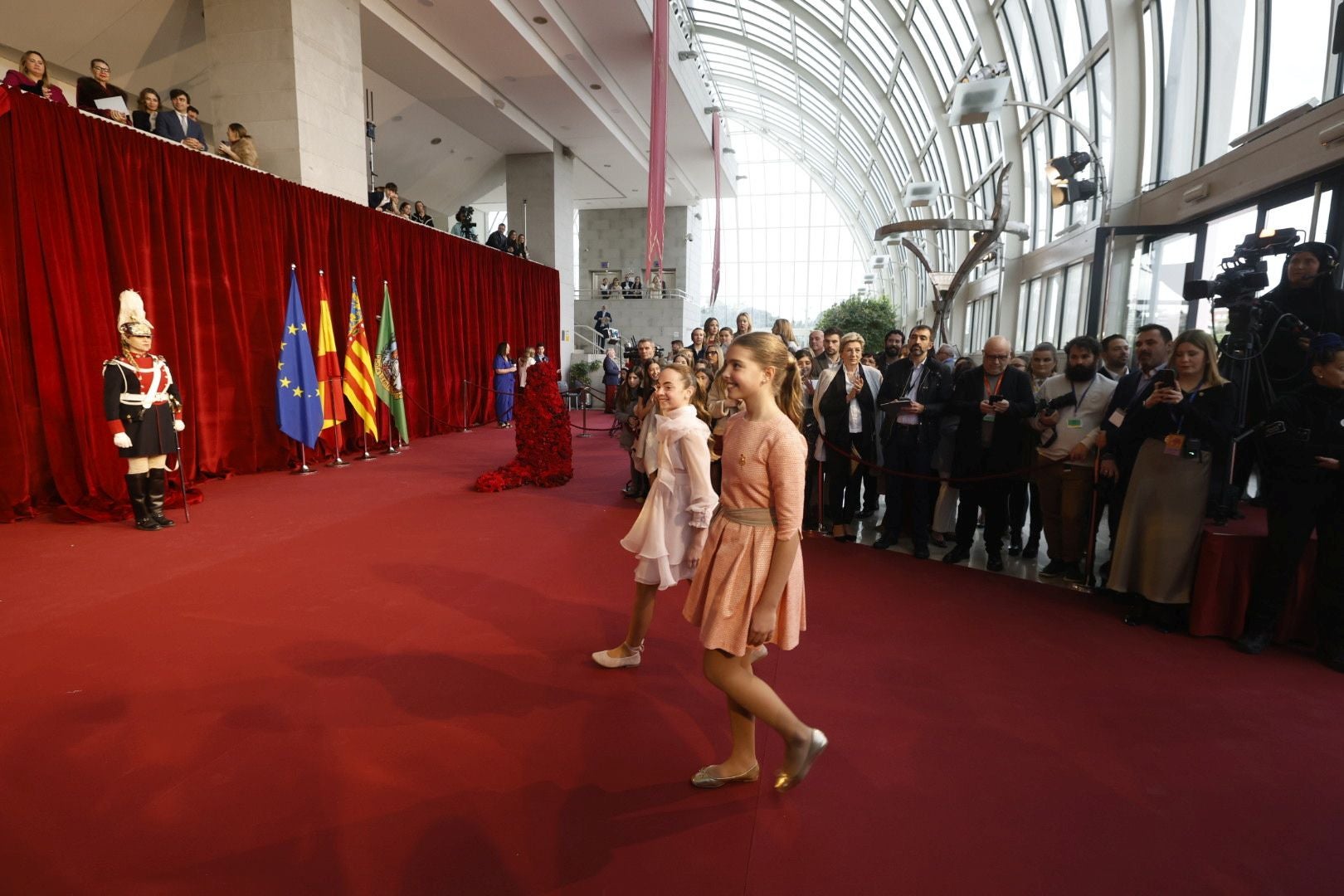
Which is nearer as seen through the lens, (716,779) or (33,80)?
(716,779)

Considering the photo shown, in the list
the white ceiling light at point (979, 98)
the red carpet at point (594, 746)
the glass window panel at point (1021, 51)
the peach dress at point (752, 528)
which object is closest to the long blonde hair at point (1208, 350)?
the red carpet at point (594, 746)

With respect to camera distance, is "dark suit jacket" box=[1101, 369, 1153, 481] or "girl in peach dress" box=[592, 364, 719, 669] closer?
"girl in peach dress" box=[592, 364, 719, 669]

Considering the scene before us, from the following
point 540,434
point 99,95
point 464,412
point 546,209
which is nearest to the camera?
point 99,95

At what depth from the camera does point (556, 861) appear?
179cm

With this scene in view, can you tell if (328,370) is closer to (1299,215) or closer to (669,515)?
(669,515)

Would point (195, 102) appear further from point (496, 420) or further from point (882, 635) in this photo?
point (882, 635)

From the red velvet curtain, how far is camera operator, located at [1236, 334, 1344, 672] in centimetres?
790

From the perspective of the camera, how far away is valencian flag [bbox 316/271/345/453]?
7.67 meters

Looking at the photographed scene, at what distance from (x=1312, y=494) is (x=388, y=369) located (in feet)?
30.3

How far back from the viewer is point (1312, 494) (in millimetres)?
3004

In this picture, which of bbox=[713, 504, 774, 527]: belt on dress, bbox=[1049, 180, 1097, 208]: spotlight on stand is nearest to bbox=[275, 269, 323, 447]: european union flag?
bbox=[713, 504, 774, 527]: belt on dress

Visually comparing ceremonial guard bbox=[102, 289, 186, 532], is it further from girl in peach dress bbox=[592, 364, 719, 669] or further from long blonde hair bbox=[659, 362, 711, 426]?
girl in peach dress bbox=[592, 364, 719, 669]

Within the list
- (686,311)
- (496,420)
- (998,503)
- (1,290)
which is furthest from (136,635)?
(686,311)

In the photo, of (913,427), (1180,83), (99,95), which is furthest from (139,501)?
(1180,83)
